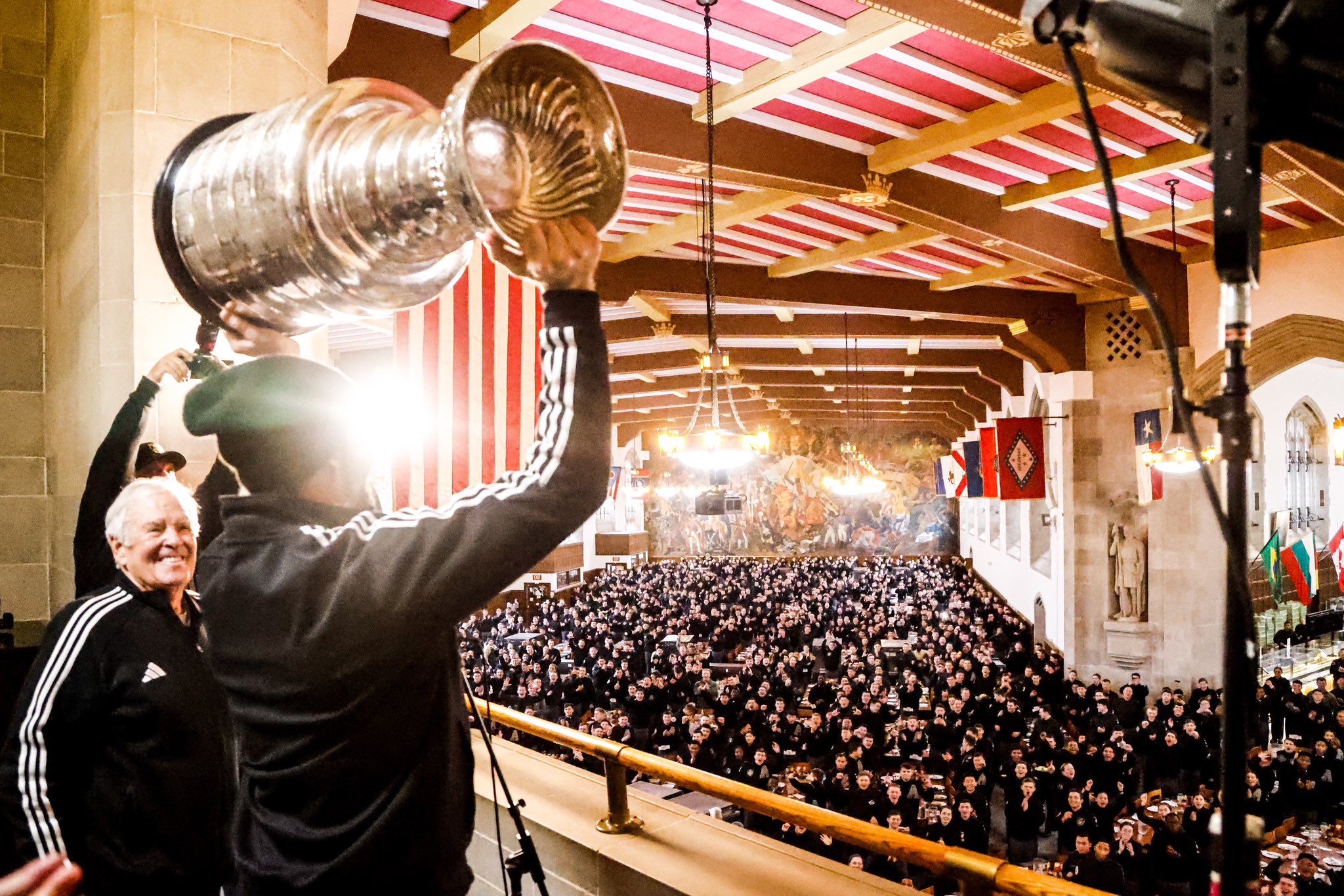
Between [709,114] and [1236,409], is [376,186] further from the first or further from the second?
[709,114]

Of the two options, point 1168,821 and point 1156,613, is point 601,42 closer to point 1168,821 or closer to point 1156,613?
point 1168,821

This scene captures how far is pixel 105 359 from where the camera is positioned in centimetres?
300

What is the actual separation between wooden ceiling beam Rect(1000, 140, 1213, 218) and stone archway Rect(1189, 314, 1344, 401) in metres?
3.34

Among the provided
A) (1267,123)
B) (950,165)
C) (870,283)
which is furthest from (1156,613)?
(1267,123)

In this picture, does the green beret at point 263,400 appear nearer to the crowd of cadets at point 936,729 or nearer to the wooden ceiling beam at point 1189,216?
the crowd of cadets at point 936,729

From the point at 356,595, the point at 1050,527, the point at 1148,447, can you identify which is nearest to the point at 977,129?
the point at 356,595

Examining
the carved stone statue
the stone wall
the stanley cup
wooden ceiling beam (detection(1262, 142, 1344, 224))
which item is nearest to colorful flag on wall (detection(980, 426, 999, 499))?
the carved stone statue

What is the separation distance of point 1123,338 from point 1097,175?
568 cm

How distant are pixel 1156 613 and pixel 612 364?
439 inches

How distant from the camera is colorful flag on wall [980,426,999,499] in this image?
13516 mm

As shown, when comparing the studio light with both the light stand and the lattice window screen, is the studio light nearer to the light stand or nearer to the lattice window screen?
the light stand

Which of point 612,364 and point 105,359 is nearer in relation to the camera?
point 105,359

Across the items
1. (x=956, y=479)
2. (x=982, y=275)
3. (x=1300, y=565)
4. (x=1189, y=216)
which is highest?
(x=1189, y=216)

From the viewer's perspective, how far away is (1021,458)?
13.1 metres
